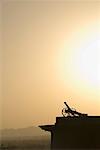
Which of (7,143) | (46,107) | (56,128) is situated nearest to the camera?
(56,128)

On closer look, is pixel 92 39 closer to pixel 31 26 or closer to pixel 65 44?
pixel 65 44

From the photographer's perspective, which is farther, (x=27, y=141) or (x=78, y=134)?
(x=27, y=141)

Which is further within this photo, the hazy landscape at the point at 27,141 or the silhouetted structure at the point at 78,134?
the hazy landscape at the point at 27,141

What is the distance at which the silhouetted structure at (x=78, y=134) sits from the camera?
105 centimetres

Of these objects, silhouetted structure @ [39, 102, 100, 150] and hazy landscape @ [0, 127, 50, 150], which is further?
hazy landscape @ [0, 127, 50, 150]

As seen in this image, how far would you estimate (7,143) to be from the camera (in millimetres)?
1272

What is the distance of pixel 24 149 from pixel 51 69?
718mm

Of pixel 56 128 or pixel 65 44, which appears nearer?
pixel 56 128

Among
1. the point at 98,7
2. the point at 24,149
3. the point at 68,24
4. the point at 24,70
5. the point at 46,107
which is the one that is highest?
the point at 98,7

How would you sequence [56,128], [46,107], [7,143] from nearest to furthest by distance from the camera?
[56,128], [7,143], [46,107]

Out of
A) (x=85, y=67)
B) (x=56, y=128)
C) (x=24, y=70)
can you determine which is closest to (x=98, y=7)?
(x=85, y=67)

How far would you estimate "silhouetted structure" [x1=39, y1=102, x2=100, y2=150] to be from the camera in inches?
41.3

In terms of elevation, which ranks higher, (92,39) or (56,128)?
(92,39)

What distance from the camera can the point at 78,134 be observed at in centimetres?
106
